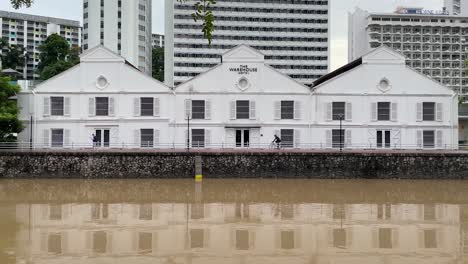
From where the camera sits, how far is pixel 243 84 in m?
36.4

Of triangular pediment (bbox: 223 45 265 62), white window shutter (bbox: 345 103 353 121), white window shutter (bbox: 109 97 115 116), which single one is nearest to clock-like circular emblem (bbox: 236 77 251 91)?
triangular pediment (bbox: 223 45 265 62)

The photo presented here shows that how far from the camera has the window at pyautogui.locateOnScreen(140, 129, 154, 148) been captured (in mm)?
36031

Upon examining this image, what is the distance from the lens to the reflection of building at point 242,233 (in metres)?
13.4

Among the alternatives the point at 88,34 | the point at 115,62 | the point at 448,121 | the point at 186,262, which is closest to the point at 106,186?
the point at 115,62

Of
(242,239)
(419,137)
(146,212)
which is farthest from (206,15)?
(419,137)

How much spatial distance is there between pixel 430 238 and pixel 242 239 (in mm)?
5560

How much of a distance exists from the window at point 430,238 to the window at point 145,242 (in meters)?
7.57

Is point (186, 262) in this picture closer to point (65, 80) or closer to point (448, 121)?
point (65, 80)

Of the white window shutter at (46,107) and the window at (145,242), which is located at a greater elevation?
the white window shutter at (46,107)

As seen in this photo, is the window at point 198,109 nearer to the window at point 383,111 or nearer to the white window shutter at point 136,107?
the white window shutter at point 136,107

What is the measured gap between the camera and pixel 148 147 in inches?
1410

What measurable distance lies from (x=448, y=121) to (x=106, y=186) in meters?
23.8

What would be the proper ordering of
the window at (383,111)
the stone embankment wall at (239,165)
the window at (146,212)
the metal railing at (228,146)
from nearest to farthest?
the window at (146,212), the stone embankment wall at (239,165), the metal railing at (228,146), the window at (383,111)

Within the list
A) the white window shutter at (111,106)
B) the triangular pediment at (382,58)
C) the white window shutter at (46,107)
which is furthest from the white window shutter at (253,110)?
the white window shutter at (46,107)
